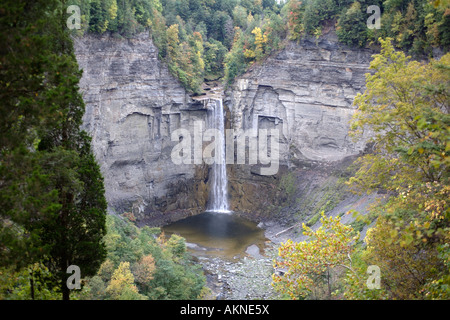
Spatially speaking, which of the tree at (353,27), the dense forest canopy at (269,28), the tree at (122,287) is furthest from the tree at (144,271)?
the tree at (353,27)

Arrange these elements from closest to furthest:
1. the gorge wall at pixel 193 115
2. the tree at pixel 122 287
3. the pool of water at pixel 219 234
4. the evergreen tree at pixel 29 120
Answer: the evergreen tree at pixel 29 120
the tree at pixel 122 287
the pool of water at pixel 219 234
the gorge wall at pixel 193 115

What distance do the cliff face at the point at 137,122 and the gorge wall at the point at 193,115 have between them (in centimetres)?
10

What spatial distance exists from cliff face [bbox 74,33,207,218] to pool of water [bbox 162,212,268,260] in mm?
3166

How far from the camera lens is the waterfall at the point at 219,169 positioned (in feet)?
146

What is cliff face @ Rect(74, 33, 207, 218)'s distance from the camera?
35.2 m

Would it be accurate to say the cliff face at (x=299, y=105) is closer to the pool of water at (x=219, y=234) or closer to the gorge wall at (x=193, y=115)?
the gorge wall at (x=193, y=115)

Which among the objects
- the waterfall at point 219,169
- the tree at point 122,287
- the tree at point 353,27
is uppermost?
the tree at point 353,27

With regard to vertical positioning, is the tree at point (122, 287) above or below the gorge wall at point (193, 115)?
below

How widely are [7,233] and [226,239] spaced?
27868 millimetres

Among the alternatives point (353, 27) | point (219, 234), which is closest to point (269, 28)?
point (353, 27)

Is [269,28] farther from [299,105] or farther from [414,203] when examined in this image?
[414,203]

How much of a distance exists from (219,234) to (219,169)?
10065 mm

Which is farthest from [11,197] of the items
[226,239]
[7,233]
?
[226,239]

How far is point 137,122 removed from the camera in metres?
39.6
